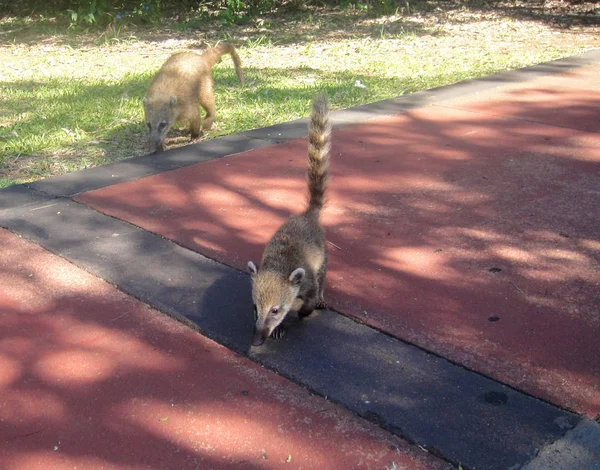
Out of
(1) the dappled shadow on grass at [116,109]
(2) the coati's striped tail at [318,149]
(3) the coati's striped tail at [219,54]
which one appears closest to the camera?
(2) the coati's striped tail at [318,149]

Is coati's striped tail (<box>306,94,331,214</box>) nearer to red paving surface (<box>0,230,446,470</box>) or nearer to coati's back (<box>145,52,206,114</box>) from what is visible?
red paving surface (<box>0,230,446,470</box>)

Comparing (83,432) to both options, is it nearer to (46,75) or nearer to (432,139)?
(432,139)

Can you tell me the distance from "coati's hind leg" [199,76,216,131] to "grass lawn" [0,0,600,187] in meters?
0.14

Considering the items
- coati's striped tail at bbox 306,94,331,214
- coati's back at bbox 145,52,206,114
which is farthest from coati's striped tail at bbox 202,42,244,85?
coati's striped tail at bbox 306,94,331,214

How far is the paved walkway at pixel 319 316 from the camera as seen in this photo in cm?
257

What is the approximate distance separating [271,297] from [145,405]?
2.33 ft

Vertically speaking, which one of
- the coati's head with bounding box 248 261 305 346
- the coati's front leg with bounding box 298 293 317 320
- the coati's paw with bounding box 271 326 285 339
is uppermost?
the coati's head with bounding box 248 261 305 346

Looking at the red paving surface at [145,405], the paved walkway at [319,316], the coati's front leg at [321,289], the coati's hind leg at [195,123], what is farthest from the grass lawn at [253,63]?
the coati's front leg at [321,289]

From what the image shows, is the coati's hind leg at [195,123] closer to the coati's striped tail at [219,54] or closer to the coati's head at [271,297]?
the coati's striped tail at [219,54]

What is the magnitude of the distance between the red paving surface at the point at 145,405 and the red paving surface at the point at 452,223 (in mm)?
672

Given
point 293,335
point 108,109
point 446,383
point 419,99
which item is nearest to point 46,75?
point 108,109

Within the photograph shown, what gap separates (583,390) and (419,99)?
15.8 ft

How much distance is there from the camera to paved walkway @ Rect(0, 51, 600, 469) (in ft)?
8.43

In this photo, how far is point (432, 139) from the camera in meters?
5.98
